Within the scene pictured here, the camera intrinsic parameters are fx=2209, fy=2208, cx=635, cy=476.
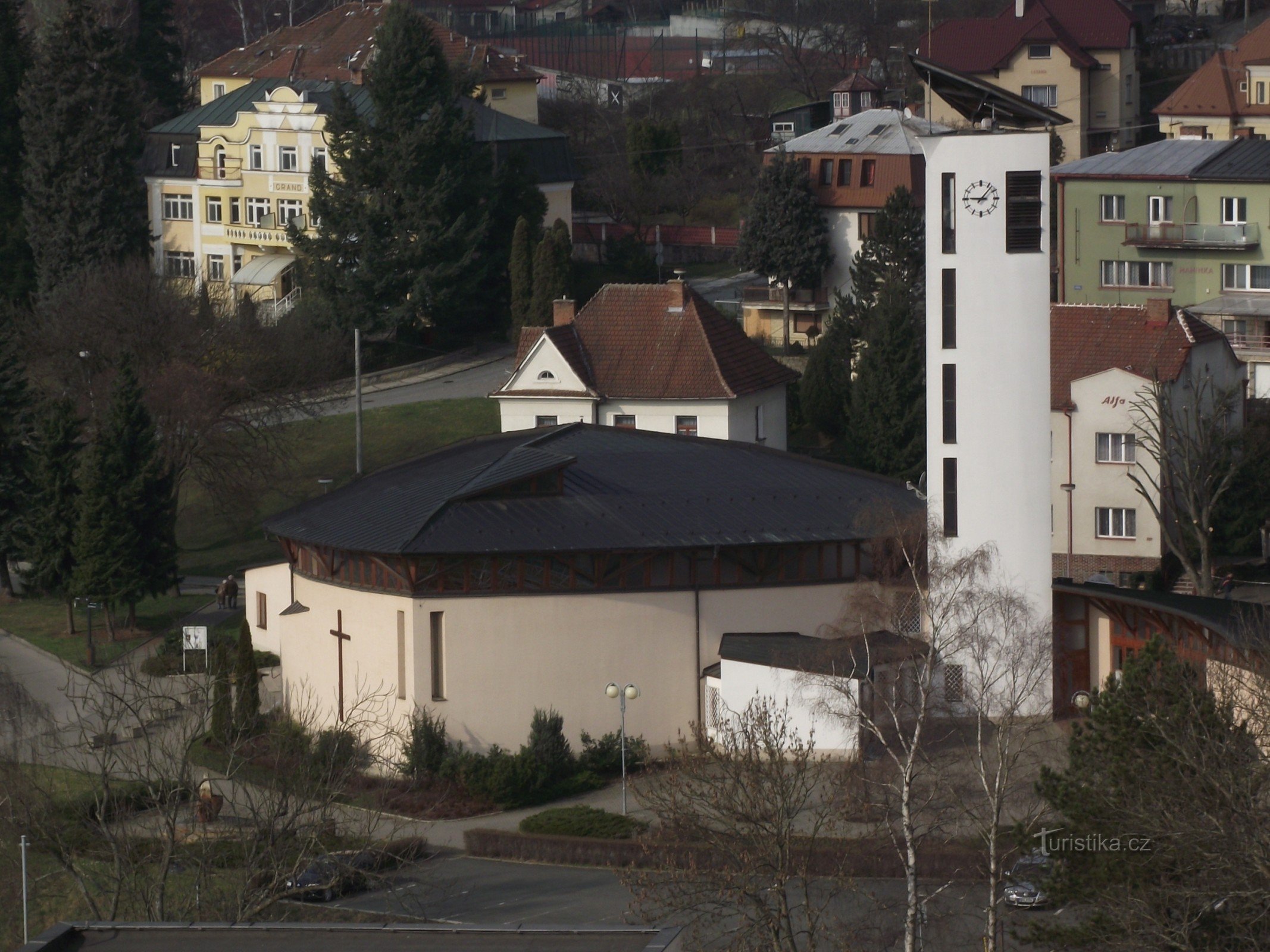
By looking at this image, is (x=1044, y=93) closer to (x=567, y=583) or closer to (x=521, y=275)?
(x=521, y=275)

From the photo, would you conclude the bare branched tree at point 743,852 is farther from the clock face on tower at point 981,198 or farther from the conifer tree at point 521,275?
the conifer tree at point 521,275

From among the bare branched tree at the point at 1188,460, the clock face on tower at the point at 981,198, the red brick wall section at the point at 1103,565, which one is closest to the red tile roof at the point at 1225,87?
the bare branched tree at the point at 1188,460

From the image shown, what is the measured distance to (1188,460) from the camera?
56.7m

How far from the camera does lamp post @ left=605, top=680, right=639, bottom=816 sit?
4197 centimetres

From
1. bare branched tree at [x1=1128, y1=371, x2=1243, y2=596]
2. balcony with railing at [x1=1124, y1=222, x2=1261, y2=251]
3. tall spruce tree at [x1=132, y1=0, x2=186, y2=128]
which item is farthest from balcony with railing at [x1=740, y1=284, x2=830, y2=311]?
tall spruce tree at [x1=132, y1=0, x2=186, y2=128]

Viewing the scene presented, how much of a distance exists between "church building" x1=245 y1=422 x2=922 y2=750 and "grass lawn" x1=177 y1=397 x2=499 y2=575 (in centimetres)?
1764

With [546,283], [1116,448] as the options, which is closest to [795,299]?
[546,283]

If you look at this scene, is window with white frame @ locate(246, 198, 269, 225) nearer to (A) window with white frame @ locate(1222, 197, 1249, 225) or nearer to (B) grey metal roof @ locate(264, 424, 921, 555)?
(A) window with white frame @ locate(1222, 197, 1249, 225)

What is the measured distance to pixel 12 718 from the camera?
132ft

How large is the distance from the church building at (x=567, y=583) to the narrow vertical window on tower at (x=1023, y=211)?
19.9ft

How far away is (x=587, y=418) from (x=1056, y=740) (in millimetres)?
25045

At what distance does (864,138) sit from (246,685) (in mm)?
46104

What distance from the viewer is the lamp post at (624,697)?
4197cm

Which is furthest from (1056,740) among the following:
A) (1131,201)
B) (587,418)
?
(1131,201)
